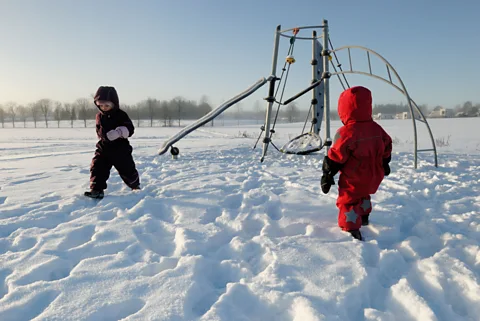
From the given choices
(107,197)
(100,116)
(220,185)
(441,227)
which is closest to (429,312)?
(441,227)

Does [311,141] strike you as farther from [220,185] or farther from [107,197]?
[107,197]

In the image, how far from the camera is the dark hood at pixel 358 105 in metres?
2.69

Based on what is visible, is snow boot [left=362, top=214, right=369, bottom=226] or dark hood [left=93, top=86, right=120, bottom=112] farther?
dark hood [left=93, top=86, right=120, bottom=112]

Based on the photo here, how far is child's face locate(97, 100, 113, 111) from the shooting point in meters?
4.03

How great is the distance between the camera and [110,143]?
4152 mm

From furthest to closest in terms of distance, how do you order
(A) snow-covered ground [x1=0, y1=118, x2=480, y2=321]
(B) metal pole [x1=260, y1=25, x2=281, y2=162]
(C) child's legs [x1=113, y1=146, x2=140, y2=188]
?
(B) metal pole [x1=260, y1=25, x2=281, y2=162] < (C) child's legs [x1=113, y1=146, x2=140, y2=188] < (A) snow-covered ground [x1=0, y1=118, x2=480, y2=321]

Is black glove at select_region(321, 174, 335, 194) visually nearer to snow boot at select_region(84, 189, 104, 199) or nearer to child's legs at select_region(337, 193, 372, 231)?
child's legs at select_region(337, 193, 372, 231)

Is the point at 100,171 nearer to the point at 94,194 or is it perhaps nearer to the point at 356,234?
the point at 94,194

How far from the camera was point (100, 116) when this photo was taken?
4191 millimetres

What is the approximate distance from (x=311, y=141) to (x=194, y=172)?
352 cm

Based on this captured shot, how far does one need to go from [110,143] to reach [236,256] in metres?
2.77

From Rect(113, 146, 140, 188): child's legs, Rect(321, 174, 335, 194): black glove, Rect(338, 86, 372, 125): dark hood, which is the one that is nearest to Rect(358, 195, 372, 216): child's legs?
Rect(321, 174, 335, 194): black glove

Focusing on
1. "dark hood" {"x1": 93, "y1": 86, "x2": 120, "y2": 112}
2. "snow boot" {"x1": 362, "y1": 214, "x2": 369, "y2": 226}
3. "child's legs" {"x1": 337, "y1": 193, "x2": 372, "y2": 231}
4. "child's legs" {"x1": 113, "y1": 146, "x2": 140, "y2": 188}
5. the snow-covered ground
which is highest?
"dark hood" {"x1": 93, "y1": 86, "x2": 120, "y2": 112}

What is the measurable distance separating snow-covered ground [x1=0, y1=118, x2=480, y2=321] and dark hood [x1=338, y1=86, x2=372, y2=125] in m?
1.08
